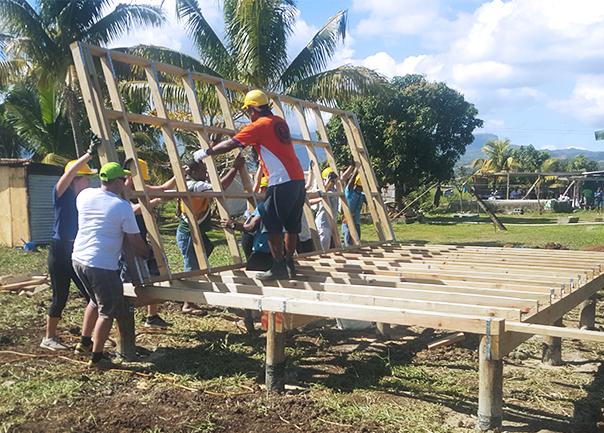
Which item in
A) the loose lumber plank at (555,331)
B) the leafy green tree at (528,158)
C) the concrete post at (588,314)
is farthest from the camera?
Result: the leafy green tree at (528,158)

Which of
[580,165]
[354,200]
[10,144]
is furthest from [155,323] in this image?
[580,165]

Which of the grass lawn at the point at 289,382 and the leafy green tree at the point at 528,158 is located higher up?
the leafy green tree at the point at 528,158

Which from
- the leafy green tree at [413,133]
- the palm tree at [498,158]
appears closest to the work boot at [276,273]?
the leafy green tree at [413,133]

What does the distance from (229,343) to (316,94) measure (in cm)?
1143

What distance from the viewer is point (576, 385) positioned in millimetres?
4957

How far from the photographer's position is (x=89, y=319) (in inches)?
203

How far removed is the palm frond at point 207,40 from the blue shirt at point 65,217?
39.3 ft

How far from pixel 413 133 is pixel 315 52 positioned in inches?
477

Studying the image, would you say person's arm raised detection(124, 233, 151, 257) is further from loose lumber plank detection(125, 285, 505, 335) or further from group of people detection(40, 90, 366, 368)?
loose lumber plank detection(125, 285, 505, 335)

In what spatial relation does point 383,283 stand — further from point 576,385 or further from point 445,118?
point 445,118

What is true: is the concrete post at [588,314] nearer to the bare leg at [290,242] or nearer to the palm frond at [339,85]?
the bare leg at [290,242]

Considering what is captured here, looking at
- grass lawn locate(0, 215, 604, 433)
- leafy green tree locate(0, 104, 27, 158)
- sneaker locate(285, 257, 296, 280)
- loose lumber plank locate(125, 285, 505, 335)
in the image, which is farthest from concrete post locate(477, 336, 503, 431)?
leafy green tree locate(0, 104, 27, 158)

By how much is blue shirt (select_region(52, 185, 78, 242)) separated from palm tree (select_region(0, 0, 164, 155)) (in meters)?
13.0

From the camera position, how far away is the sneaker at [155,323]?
6.55m
